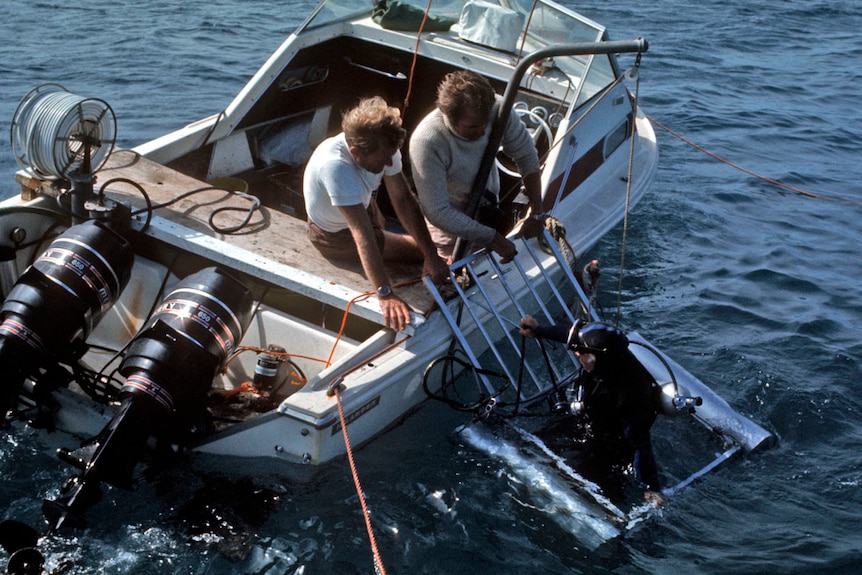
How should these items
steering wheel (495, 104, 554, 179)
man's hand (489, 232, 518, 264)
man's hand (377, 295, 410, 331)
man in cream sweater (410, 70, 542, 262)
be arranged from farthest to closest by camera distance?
1. steering wheel (495, 104, 554, 179)
2. man's hand (489, 232, 518, 264)
3. man in cream sweater (410, 70, 542, 262)
4. man's hand (377, 295, 410, 331)

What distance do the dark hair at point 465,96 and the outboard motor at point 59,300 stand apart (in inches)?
70.7

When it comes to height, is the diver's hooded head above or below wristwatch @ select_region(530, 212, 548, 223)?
below

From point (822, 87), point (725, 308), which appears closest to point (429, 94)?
point (725, 308)

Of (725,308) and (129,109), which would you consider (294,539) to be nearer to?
(725,308)

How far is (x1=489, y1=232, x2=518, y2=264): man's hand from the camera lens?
501 cm

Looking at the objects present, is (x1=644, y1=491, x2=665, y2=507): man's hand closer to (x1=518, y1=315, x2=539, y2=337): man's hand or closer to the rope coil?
(x1=518, y1=315, x2=539, y2=337): man's hand

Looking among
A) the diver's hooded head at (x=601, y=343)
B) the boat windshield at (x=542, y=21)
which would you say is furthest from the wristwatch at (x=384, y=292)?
the boat windshield at (x=542, y=21)

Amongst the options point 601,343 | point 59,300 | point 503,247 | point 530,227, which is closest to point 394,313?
point 503,247

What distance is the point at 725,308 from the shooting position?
23.4 feet

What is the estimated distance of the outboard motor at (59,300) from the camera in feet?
13.1

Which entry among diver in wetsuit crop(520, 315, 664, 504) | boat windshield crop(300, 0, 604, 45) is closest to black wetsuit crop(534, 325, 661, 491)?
diver in wetsuit crop(520, 315, 664, 504)

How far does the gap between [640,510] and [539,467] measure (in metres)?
0.54

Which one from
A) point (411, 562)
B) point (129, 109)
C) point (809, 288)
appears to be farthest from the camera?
point (129, 109)

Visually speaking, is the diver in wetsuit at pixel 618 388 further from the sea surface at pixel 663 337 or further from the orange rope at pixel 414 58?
the orange rope at pixel 414 58
